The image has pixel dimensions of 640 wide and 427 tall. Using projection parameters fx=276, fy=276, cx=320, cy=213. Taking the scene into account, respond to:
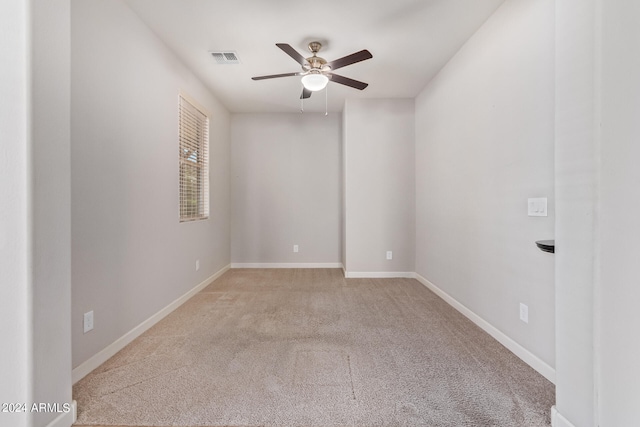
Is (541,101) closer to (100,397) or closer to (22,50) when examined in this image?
(22,50)

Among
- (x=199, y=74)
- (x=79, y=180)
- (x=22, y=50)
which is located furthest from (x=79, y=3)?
(x=199, y=74)

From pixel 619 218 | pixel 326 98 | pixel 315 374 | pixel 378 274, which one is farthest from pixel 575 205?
pixel 326 98

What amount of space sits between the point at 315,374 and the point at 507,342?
4.81ft

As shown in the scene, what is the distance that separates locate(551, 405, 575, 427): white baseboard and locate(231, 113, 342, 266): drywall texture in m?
3.68

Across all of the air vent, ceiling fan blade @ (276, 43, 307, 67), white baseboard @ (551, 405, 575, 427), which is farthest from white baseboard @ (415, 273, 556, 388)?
the air vent

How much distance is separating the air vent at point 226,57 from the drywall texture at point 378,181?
1.79 m

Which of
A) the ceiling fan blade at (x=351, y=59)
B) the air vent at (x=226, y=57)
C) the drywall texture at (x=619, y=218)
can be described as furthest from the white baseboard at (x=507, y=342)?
the air vent at (x=226, y=57)

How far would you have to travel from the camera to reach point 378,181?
418 centimetres

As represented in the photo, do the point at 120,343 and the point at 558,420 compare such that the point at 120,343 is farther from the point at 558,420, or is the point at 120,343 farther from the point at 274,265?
the point at 274,265

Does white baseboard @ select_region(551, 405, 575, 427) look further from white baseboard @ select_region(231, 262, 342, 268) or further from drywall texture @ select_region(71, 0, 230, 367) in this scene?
white baseboard @ select_region(231, 262, 342, 268)

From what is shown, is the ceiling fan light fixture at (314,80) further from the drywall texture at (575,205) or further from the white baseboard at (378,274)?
the white baseboard at (378,274)

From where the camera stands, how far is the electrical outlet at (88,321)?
1.74m

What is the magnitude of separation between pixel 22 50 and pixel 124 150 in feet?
3.40

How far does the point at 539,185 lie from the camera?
5.93 feet
